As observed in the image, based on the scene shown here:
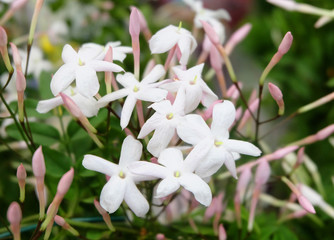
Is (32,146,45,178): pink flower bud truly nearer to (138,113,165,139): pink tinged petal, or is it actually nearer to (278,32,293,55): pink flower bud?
(138,113,165,139): pink tinged petal

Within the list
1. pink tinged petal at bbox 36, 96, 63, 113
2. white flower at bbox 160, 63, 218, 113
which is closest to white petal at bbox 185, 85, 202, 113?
white flower at bbox 160, 63, 218, 113

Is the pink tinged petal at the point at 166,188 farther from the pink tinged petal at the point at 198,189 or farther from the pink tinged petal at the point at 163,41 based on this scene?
the pink tinged petal at the point at 163,41

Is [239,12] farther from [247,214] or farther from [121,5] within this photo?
[247,214]

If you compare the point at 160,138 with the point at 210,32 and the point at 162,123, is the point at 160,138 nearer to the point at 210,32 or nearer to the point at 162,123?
the point at 162,123

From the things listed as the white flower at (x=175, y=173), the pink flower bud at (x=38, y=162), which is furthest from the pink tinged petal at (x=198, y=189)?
the pink flower bud at (x=38, y=162)

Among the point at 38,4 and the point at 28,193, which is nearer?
the point at 38,4

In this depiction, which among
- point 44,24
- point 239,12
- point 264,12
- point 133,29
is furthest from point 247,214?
point 239,12
